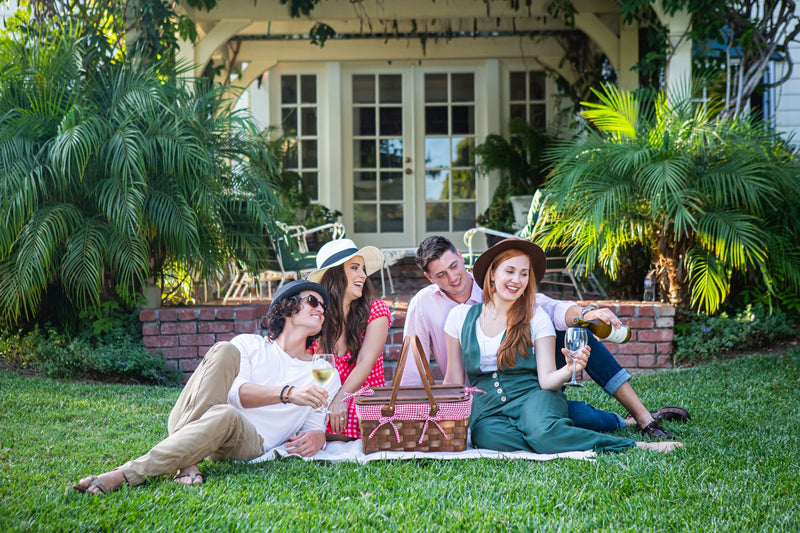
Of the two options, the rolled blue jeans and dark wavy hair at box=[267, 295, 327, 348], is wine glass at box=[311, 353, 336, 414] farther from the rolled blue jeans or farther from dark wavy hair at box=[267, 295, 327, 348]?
the rolled blue jeans

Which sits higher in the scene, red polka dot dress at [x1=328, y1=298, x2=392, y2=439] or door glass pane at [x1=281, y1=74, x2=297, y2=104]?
door glass pane at [x1=281, y1=74, x2=297, y2=104]

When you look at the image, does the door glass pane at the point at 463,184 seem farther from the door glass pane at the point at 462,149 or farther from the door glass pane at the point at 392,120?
the door glass pane at the point at 392,120

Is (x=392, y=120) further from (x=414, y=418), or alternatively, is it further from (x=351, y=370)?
(x=414, y=418)

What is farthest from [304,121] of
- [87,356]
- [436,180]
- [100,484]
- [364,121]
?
[100,484]

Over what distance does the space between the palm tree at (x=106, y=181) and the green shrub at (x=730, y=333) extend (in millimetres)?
2985

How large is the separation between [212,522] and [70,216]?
313 cm

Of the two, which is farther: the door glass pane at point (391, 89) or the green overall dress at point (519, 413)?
the door glass pane at point (391, 89)

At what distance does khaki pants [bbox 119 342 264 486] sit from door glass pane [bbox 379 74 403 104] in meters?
6.82

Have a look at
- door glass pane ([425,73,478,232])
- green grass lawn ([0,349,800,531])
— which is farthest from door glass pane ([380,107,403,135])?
green grass lawn ([0,349,800,531])

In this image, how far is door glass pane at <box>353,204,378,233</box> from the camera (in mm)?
9359

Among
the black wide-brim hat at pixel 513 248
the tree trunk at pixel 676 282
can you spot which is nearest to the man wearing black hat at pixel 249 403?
the black wide-brim hat at pixel 513 248

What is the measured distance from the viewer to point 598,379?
3580mm

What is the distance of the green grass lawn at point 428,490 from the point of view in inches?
93.7

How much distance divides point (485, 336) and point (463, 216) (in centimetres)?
599
